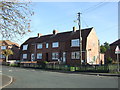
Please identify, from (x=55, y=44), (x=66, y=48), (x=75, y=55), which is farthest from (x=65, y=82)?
(x=55, y=44)

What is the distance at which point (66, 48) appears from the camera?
119 feet

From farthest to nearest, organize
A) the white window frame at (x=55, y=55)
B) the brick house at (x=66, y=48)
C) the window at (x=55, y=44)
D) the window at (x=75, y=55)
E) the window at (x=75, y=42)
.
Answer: the window at (x=55, y=44) < the white window frame at (x=55, y=55) < the window at (x=75, y=42) < the window at (x=75, y=55) < the brick house at (x=66, y=48)

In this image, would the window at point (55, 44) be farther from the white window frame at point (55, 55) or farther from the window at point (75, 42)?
the window at point (75, 42)

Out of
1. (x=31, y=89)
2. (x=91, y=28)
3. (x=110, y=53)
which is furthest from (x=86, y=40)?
(x=31, y=89)

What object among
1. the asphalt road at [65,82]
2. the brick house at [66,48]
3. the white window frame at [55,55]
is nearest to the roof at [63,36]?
the brick house at [66,48]

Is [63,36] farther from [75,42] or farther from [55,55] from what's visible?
[75,42]

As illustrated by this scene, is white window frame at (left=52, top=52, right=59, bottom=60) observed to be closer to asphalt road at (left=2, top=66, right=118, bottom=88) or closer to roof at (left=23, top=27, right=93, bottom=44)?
roof at (left=23, top=27, right=93, bottom=44)

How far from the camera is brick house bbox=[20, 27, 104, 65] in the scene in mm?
33750

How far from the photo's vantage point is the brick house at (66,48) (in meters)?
33.8

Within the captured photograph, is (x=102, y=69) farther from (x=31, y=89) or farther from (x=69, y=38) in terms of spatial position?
(x=69, y=38)

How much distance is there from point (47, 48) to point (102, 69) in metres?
22.1

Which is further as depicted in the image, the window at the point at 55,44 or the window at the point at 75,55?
the window at the point at 55,44

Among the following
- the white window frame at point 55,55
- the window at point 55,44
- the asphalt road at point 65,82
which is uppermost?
the window at point 55,44

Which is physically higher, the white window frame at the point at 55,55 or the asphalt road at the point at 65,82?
the white window frame at the point at 55,55
